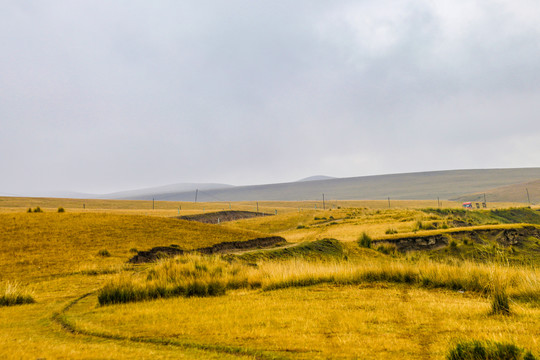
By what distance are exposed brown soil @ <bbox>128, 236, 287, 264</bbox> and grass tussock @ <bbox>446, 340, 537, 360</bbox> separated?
435 inches

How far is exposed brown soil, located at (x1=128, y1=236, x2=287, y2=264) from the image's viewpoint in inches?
632

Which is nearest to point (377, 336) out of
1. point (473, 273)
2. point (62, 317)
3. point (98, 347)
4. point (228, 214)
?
point (98, 347)

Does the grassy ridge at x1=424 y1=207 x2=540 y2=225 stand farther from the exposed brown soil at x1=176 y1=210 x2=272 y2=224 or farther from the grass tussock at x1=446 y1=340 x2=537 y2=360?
the grass tussock at x1=446 y1=340 x2=537 y2=360

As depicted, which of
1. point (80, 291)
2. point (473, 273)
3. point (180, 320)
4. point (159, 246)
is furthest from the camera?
point (159, 246)

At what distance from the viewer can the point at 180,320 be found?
6.81 m

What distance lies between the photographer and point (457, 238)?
24156mm

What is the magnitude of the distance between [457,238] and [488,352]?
2210 cm

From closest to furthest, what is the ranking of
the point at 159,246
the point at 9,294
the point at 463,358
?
the point at 463,358, the point at 9,294, the point at 159,246

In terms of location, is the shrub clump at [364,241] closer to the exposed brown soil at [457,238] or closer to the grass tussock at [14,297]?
the exposed brown soil at [457,238]

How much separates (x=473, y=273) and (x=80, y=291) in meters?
10.2

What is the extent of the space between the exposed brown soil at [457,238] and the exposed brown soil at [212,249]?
7216 mm

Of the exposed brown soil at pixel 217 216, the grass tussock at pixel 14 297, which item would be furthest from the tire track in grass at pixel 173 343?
the exposed brown soil at pixel 217 216

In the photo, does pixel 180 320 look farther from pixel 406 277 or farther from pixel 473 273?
pixel 473 273

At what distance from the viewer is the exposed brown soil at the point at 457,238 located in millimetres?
→ 23891
